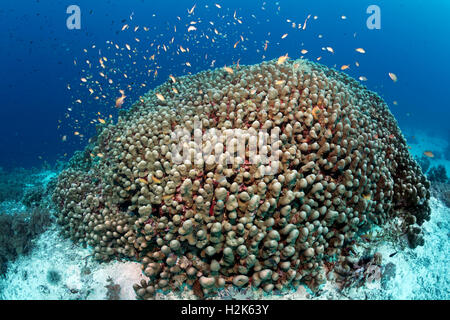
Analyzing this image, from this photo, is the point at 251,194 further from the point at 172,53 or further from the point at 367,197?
the point at 172,53

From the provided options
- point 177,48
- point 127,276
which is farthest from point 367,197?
point 177,48

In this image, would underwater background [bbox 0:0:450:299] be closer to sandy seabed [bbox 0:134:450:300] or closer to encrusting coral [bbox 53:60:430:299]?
sandy seabed [bbox 0:134:450:300]

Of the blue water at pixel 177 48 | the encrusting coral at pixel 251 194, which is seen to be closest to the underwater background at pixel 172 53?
the blue water at pixel 177 48

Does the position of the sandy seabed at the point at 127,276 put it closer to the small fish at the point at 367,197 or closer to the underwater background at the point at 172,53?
the small fish at the point at 367,197

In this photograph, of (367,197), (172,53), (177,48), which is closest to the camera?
(367,197)

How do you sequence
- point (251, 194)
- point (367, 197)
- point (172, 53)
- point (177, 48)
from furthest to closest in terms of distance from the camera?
point (177, 48)
point (172, 53)
point (367, 197)
point (251, 194)

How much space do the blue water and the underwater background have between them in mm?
405

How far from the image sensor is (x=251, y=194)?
11.0 feet

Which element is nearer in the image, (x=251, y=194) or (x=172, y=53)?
(x=251, y=194)

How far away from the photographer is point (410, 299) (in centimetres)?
432

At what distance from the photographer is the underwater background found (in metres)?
42.3

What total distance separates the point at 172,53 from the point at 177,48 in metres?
19.6

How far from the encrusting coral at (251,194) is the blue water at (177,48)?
129ft

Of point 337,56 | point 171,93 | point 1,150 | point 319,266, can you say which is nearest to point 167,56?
point 1,150
